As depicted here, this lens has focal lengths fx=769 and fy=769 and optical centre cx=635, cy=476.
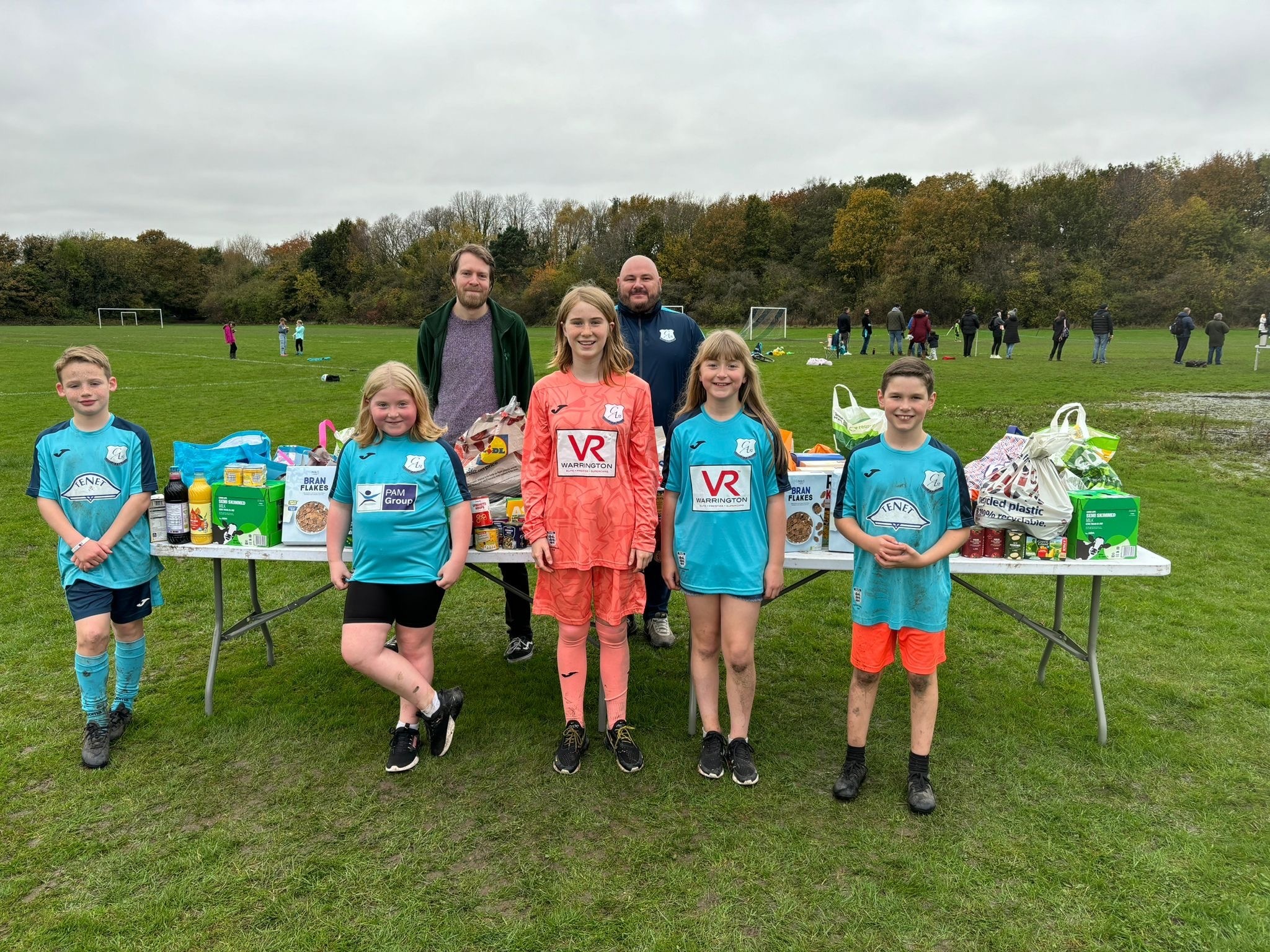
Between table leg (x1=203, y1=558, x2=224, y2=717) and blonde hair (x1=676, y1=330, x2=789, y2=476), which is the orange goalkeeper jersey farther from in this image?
table leg (x1=203, y1=558, x2=224, y2=717)

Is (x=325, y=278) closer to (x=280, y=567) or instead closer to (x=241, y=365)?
(x=241, y=365)

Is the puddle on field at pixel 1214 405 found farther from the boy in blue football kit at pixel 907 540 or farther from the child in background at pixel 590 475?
the child in background at pixel 590 475

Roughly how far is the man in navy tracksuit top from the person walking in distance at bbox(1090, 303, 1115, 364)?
22.5 m

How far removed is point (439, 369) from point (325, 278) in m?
74.1

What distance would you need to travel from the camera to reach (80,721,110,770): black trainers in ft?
10.6

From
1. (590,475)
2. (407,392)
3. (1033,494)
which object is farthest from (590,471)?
(1033,494)

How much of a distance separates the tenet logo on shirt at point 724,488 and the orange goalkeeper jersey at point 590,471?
0.71ft

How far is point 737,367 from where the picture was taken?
301 centimetres

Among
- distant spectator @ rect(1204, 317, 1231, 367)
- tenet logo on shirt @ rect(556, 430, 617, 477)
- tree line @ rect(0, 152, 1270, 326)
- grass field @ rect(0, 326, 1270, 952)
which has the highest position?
tree line @ rect(0, 152, 1270, 326)

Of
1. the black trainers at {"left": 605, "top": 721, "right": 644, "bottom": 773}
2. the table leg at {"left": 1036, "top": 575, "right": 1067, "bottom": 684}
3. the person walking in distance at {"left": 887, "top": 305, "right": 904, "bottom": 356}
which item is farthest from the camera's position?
the person walking in distance at {"left": 887, "top": 305, "right": 904, "bottom": 356}

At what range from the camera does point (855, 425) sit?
3.79 meters

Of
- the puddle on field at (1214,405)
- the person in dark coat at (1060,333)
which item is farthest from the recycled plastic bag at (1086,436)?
the person in dark coat at (1060,333)

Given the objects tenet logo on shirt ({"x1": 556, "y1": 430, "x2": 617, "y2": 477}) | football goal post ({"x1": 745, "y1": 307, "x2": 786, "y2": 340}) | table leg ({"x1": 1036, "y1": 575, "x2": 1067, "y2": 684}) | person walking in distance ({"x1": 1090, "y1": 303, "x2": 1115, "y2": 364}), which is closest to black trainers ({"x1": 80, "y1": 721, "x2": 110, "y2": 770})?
tenet logo on shirt ({"x1": 556, "y1": 430, "x2": 617, "y2": 477})

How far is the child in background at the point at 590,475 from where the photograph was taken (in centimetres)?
305
